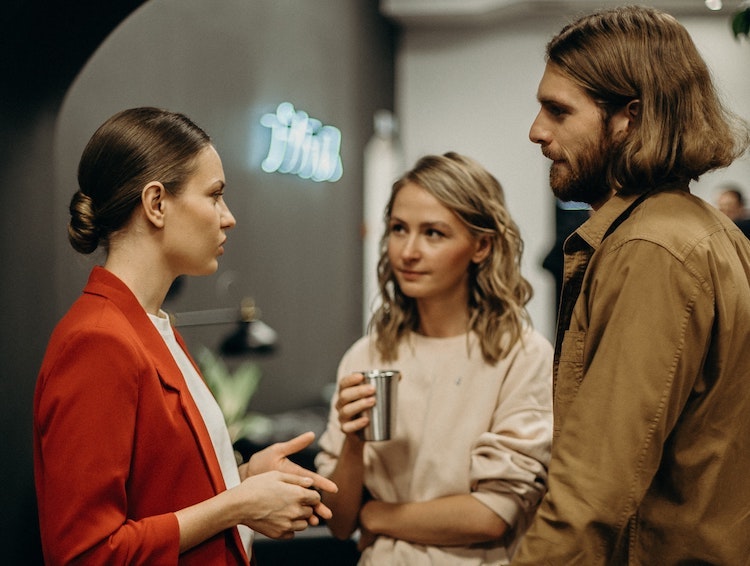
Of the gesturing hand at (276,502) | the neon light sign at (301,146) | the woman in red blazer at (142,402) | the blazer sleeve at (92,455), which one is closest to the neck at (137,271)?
the woman in red blazer at (142,402)

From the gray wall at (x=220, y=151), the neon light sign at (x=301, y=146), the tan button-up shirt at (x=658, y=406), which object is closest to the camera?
the tan button-up shirt at (x=658, y=406)

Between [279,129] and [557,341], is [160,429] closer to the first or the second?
[557,341]

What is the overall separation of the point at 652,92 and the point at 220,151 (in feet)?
9.51

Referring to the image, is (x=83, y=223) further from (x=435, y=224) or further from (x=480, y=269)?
(x=480, y=269)

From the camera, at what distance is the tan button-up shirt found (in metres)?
1.21

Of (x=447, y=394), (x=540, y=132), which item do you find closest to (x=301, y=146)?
(x=447, y=394)

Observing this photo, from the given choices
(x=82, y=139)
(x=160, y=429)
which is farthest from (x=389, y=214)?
(x=82, y=139)

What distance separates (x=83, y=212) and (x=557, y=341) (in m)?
0.91

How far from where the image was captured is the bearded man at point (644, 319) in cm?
121

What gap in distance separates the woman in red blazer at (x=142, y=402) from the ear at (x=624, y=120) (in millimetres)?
747

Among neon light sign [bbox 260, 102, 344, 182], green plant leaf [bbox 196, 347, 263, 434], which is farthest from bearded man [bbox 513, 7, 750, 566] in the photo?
neon light sign [bbox 260, 102, 344, 182]

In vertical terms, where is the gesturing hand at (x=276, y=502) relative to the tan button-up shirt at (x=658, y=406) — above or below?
below

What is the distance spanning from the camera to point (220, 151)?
394 cm

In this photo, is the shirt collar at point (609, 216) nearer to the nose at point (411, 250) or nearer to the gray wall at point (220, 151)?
the nose at point (411, 250)
